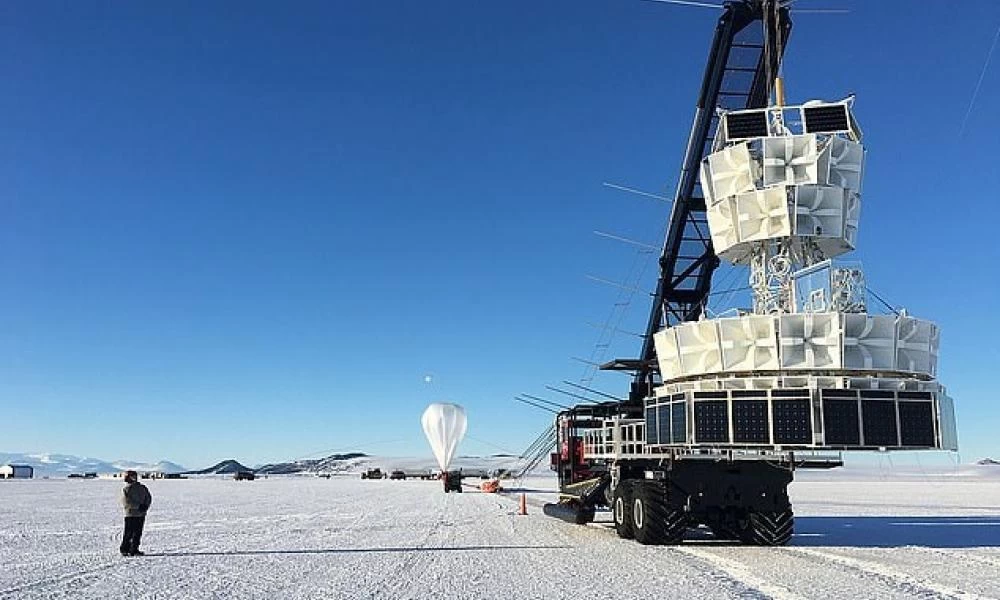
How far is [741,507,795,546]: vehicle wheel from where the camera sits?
65.8 feet

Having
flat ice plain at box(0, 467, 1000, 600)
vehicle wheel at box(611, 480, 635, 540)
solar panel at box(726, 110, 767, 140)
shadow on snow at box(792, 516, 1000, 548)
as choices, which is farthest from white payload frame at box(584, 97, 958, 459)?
shadow on snow at box(792, 516, 1000, 548)

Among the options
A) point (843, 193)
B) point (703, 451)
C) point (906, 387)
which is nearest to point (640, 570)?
point (703, 451)

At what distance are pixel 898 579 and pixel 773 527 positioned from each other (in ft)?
19.7

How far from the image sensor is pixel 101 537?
21.0 meters

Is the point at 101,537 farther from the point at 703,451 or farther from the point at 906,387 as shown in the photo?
the point at 906,387

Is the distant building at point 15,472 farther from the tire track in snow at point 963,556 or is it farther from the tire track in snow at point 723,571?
the tire track in snow at point 963,556

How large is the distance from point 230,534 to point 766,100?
19645 millimetres

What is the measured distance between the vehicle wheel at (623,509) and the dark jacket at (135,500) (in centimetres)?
1112

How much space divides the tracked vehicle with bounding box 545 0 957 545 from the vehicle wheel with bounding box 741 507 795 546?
32 millimetres

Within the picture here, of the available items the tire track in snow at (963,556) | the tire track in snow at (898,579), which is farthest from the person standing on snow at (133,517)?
the tire track in snow at (963,556)

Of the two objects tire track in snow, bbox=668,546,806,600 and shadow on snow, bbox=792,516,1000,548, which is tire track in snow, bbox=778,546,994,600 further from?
shadow on snow, bbox=792,516,1000,548

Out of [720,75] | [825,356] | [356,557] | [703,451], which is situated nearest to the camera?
[356,557]

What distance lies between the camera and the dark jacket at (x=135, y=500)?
16.8 meters

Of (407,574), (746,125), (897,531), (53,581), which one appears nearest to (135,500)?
(53,581)
